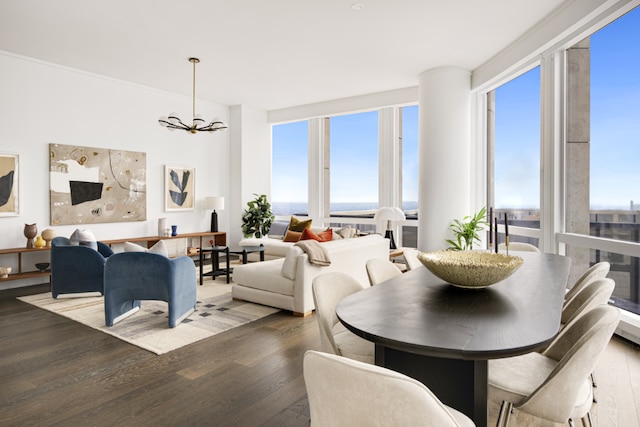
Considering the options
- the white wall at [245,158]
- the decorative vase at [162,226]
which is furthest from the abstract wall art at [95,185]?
the white wall at [245,158]

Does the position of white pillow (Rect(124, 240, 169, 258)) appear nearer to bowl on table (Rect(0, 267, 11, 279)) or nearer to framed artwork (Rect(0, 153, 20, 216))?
bowl on table (Rect(0, 267, 11, 279))

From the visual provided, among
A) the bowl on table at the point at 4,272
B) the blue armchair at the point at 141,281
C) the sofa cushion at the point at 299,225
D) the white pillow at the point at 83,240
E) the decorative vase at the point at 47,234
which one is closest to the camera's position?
the blue armchair at the point at 141,281

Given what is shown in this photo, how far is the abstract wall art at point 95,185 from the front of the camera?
5.51m

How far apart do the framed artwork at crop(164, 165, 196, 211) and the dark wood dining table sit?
19.4 feet

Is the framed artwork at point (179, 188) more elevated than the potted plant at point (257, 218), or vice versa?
the framed artwork at point (179, 188)

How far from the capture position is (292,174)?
8586 millimetres

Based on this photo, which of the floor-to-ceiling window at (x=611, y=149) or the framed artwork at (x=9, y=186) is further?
the framed artwork at (x=9, y=186)

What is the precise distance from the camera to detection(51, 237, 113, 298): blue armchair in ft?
14.5

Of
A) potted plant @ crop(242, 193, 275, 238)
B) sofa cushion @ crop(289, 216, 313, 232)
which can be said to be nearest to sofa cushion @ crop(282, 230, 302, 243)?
sofa cushion @ crop(289, 216, 313, 232)

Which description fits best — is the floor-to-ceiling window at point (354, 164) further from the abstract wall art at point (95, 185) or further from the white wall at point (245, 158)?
the abstract wall art at point (95, 185)

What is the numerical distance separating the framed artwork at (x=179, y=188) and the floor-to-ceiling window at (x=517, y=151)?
17.2ft

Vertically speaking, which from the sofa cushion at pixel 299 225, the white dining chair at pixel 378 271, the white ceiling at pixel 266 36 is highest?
the white ceiling at pixel 266 36

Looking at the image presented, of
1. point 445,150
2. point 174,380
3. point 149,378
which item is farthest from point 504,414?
point 445,150

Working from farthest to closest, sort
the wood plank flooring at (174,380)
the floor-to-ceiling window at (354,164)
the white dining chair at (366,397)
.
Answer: the floor-to-ceiling window at (354,164)
the wood plank flooring at (174,380)
the white dining chair at (366,397)
